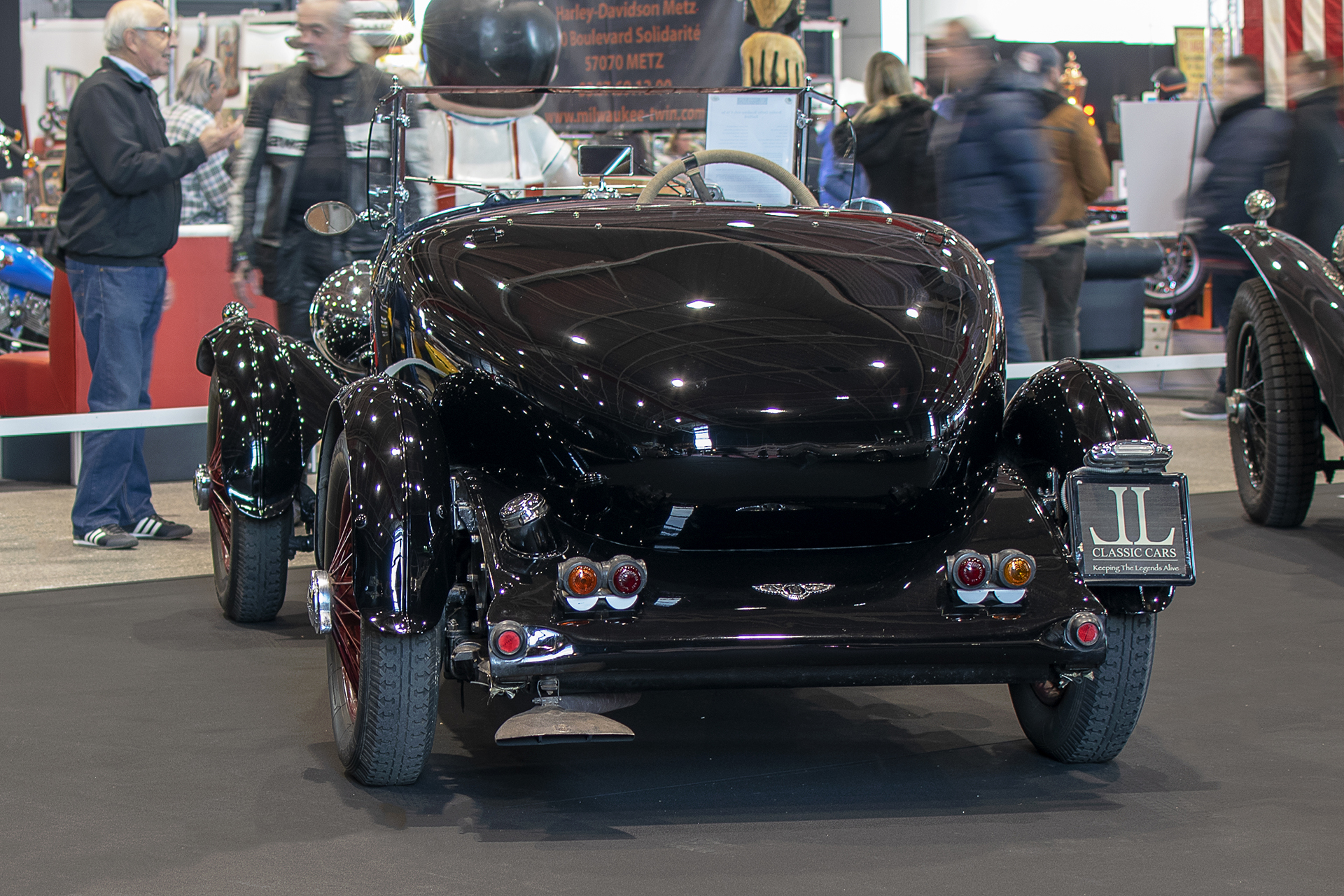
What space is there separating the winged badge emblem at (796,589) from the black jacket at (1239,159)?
5270 millimetres

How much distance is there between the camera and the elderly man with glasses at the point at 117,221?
527 centimetres

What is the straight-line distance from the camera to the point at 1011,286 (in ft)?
20.1

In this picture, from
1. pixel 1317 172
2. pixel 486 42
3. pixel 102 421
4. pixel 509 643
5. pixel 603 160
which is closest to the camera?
pixel 509 643

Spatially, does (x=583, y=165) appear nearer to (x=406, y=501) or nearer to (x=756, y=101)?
(x=756, y=101)

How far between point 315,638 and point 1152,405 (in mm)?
6516

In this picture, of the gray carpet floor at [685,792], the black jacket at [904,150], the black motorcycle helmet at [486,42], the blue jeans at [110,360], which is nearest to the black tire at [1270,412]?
the gray carpet floor at [685,792]

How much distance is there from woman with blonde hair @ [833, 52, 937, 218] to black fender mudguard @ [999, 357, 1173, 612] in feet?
12.4

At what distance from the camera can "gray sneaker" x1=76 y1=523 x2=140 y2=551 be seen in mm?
5336

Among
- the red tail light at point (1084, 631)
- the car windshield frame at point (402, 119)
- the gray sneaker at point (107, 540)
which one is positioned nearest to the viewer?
the red tail light at point (1084, 631)

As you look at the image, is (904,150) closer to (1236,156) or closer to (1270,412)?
(1236,156)

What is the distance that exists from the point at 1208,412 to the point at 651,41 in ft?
12.7

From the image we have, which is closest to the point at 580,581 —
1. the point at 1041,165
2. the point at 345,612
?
the point at 345,612

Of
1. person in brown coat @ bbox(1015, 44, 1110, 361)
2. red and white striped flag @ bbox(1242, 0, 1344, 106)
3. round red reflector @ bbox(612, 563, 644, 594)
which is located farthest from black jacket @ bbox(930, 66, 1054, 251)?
red and white striped flag @ bbox(1242, 0, 1344, 106)

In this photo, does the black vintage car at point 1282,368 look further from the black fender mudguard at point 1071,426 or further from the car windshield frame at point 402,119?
the black fender mudguard at point 1071,426
